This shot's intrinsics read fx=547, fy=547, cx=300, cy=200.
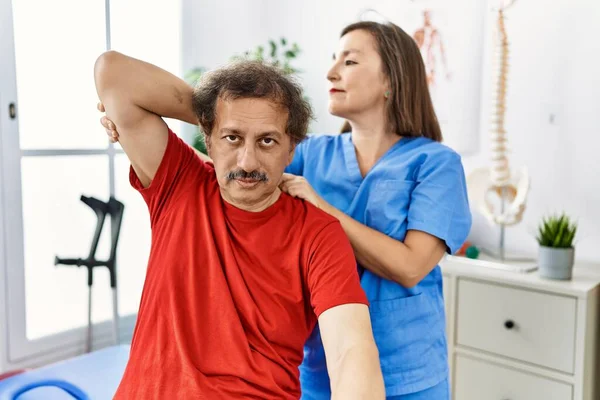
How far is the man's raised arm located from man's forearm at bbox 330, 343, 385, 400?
1.73 feet

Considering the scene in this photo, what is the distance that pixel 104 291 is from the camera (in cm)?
256

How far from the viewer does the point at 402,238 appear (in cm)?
132

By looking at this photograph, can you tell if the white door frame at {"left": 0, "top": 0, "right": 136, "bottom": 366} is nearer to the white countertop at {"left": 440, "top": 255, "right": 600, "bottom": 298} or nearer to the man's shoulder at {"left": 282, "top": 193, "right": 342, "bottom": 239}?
the man's shoulder at {"left": 282, "top": 193, "right": 342, "bottom": 239}

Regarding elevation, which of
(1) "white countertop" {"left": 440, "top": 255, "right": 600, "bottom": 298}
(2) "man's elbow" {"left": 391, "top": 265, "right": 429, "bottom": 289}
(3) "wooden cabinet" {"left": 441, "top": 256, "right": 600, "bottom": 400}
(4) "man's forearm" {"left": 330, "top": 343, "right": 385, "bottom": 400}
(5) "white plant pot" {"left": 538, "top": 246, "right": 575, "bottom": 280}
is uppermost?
(2) "man's elbow" {"left": 391, "top": 265, "right": 429, "bottom": 289}

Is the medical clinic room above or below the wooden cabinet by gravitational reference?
above

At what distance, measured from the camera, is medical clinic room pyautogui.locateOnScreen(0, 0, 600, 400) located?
1058mm

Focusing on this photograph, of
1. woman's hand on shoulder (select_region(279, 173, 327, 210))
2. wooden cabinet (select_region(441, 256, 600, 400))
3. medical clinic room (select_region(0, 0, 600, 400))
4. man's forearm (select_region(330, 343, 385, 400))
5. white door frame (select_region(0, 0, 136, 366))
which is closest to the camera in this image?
man's forearm (select_region(330, 343, 385, 400))

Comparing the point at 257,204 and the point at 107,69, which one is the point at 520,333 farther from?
the point at 107,69

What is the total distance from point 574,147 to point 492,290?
0.72 m

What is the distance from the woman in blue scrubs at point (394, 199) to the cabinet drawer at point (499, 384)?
71 cm

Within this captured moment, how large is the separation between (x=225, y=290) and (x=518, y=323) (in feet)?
4.27

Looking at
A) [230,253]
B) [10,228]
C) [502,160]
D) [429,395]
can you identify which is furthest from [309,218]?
[10,228]

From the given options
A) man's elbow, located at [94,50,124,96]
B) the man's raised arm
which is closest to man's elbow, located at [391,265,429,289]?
the man's raised arm

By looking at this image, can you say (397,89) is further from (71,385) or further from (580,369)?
(71,385)
